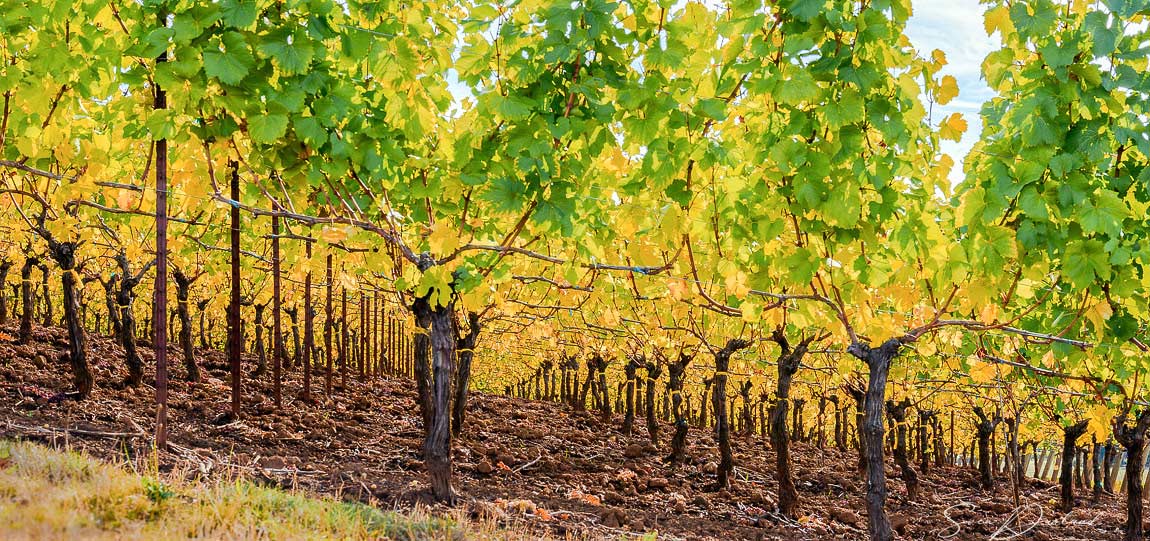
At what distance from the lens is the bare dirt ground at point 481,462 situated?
283 inches

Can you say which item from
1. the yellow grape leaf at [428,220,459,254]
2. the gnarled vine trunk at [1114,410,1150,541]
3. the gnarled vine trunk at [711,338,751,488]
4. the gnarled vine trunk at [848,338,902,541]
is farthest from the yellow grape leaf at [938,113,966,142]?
the gnarled vine trunk at [1114,410,1150,541]

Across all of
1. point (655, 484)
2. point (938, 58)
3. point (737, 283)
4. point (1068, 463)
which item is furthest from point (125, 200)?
point (1068, 463)

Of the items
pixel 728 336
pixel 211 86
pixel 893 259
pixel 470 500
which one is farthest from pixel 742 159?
pixel 728 336

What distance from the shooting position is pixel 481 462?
10.1 meters

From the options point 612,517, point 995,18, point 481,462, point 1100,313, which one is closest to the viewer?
point 995,18

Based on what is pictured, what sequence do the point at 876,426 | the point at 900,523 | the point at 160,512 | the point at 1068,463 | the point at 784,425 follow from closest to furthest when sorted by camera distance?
the point at 160,512
the point at 876,426
the point at 784,425
the point at 900,523
the point at 1068,463

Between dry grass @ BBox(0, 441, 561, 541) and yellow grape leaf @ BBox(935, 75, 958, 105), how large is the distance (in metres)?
3.86

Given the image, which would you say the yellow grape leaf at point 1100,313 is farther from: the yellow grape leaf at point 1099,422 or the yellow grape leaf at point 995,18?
the yellow grape leaf at point 1099,422

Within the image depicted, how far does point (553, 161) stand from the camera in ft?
16.1

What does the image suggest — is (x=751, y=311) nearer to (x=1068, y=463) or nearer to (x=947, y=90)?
(x=947, y=90)

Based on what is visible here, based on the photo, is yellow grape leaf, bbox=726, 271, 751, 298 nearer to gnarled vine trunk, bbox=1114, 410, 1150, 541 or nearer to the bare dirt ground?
→ the bare dirt ground

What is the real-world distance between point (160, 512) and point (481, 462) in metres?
6.12

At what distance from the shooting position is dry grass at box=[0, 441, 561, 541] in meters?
3.71

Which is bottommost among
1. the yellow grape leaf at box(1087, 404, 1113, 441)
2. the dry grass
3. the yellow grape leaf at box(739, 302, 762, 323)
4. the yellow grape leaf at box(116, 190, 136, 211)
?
the dry grass
